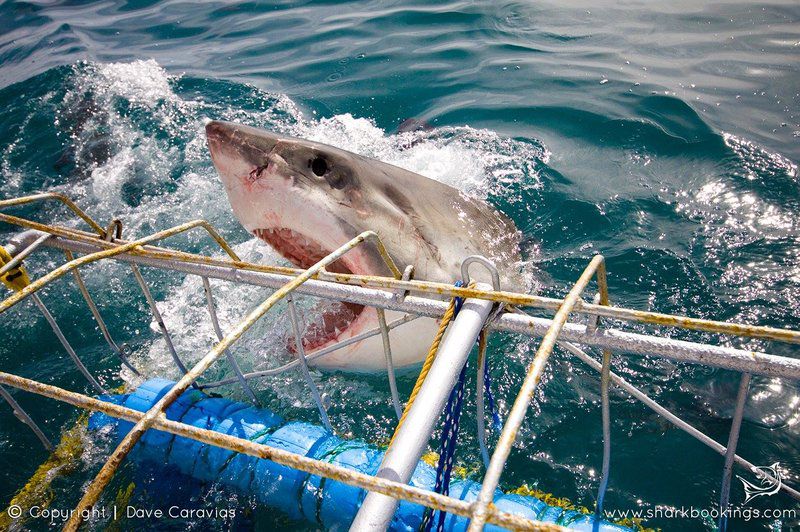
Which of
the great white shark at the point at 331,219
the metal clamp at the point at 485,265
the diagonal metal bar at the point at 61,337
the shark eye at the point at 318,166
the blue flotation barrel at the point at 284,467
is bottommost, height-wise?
the blue flotation barrel at the point at 284,467

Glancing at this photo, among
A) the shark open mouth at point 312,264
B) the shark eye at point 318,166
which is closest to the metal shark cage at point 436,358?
the shark open mouth at point 312,264

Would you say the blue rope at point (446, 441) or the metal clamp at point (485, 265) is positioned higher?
the metal clamp at point (485, 265)

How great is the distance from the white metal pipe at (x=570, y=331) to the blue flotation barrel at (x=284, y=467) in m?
0.46

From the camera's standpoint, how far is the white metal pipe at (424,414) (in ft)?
2.60

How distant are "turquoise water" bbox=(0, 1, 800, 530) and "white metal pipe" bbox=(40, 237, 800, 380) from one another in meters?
0.67

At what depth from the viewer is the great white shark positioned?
1.94 meters

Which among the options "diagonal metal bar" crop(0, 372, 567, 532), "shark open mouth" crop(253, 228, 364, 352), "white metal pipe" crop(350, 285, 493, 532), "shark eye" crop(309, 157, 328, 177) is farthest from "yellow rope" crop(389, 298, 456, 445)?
"shark eye" crop(309, 157, 328, 177)

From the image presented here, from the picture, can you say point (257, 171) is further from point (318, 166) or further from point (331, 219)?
point (331, 219)

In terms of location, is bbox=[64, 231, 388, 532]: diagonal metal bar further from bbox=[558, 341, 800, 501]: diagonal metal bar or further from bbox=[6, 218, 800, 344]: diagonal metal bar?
bbox=[558, 341, 800, 501]: diagonal metal bar

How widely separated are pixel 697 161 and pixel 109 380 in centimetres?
387

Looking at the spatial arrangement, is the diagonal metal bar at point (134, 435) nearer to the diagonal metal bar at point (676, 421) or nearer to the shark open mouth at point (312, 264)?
the diagonal metal bar at point (676, 421)

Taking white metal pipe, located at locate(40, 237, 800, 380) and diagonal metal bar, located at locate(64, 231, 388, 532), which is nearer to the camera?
diagonal metal bar, located at locate(64, 231, 388, 532)

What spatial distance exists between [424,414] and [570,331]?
1.35 feet

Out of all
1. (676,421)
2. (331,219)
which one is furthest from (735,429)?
(331,219)
